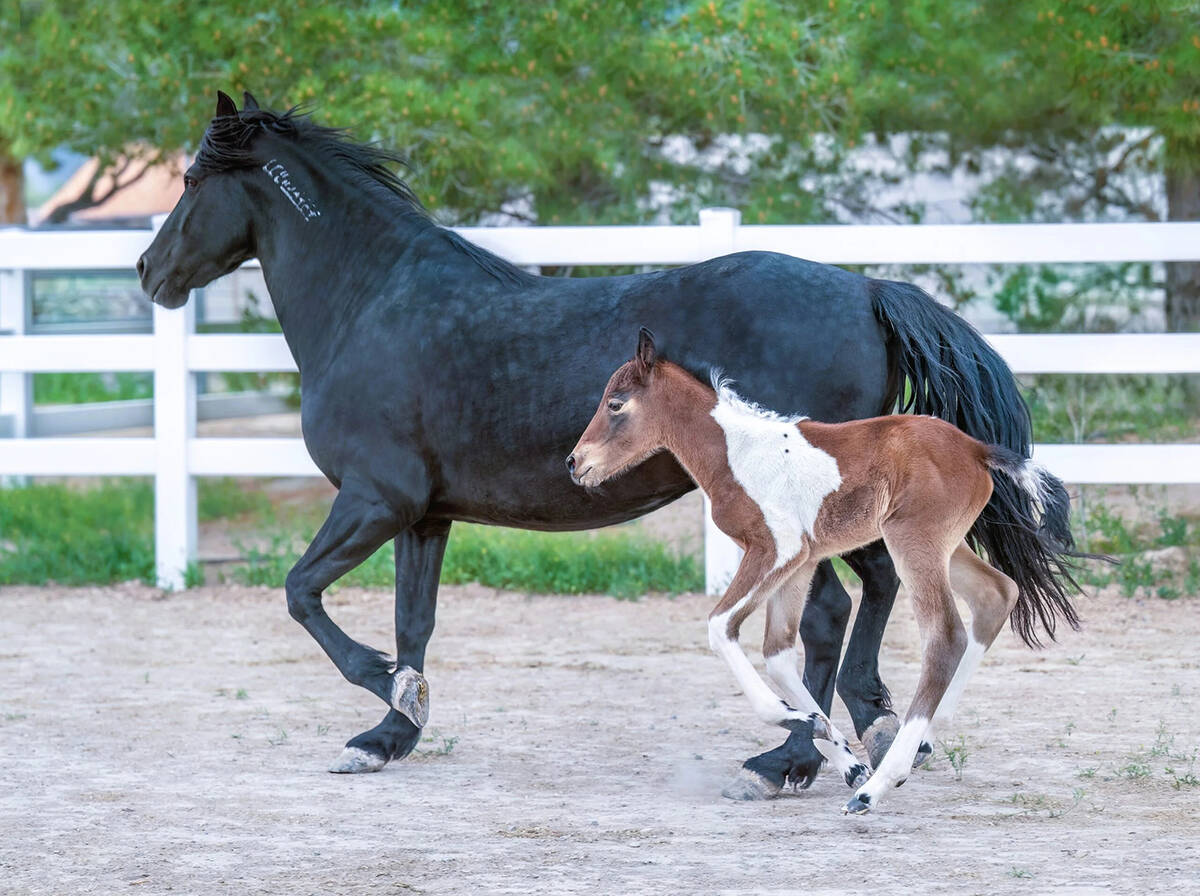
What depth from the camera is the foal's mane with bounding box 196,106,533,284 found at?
212 inches

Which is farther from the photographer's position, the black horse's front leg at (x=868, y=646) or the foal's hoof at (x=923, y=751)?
the black horse's front leg at (x=868, y=646)

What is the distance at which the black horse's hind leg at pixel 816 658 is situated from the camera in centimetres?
458

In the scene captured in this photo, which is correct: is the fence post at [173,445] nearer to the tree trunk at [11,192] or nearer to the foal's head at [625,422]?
the foal's head at [625,422]

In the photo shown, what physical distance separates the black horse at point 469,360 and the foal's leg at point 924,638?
1.65 feet

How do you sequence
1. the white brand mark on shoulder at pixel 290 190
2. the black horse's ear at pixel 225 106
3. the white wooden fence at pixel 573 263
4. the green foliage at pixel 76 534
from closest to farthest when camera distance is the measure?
the black horse's ear at pixel 225 106
the white brand mark on shoulder at pixel 290 190
the white wooden fence at pixel 573 263
the green foliage at pixel 76 534

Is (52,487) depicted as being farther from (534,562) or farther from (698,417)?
(698,417)

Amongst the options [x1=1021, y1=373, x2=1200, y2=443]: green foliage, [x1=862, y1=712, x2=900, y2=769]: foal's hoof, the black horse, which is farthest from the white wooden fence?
[x1=862, y1=712, x2=900, y2=769]: foal's hoof

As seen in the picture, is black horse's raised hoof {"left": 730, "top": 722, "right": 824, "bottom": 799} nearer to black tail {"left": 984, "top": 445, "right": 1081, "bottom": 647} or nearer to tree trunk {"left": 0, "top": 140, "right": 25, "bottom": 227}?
black tail {"left": 984, "top": 445, "right": 1081, "bottom": 647}

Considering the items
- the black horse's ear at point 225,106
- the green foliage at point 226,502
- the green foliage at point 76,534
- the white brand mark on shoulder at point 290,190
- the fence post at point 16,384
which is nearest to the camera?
the black horse's ear at point 225,106

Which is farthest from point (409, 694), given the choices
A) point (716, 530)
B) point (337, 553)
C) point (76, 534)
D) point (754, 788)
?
point (76, 534)

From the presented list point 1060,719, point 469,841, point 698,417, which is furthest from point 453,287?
point 1060,719

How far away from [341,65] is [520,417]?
5.45 metres

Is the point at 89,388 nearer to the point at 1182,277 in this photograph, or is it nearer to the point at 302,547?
the point at 302,547

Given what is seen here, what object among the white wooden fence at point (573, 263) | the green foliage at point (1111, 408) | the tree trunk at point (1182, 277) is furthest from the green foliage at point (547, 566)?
the tree trunk at point (1182, 277)
